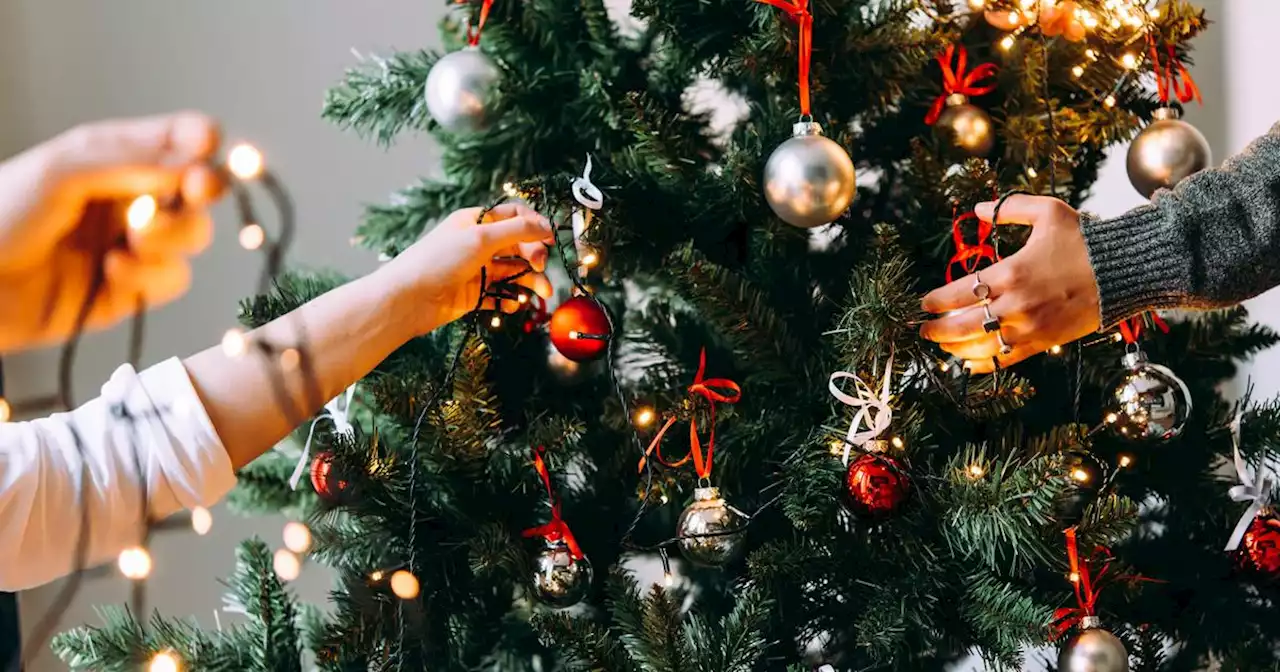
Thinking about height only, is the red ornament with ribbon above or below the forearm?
above

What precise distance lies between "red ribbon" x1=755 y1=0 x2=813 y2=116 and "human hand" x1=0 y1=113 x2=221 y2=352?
14.0 inches

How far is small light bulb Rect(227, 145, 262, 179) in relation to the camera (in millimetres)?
341

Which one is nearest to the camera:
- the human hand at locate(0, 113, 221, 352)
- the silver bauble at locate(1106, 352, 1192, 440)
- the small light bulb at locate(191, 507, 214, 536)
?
the human hand at locate(0, 113, 221, 352)

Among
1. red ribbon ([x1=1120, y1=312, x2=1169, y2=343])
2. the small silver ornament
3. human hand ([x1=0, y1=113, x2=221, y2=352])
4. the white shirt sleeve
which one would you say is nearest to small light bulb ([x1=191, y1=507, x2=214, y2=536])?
the white shirt sleeve

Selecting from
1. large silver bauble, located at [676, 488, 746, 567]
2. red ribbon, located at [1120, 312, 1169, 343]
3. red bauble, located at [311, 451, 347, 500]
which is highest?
red ribbon, located at [1120, 312, 1169, 343]

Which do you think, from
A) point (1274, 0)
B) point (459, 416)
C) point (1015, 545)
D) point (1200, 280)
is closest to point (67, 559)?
point (459, 416)

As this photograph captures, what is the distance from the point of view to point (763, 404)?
670 mm

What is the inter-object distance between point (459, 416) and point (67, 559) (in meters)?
0.23

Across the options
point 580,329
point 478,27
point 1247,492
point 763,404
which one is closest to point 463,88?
point 478,27

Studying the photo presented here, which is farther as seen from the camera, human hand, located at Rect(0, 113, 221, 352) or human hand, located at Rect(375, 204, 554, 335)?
human hand, located at Rect(375, 204, 554, 335)

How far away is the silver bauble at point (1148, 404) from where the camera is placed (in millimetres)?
659

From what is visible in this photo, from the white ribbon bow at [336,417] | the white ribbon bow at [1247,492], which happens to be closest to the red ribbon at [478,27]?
the white ribbon bow at [336,417]

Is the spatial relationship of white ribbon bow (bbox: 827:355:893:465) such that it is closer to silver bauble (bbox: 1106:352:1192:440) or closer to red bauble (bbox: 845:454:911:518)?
red bauble (bbox: 845:454:911:518)

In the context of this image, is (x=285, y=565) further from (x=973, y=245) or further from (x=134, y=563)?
(x=973, y=245)
